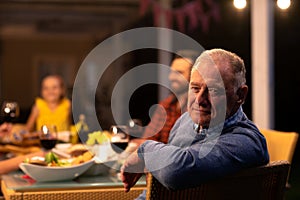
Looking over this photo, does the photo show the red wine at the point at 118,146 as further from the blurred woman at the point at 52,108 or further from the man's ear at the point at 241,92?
the blurred woman at the point at 52,108

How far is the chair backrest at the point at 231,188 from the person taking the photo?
1.56 meters

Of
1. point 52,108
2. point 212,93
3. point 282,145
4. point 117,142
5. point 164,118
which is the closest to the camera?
point 212,93

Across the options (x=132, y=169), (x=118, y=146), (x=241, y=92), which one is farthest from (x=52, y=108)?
(x=241, y=92)

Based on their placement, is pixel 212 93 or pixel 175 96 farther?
pixel 175 96

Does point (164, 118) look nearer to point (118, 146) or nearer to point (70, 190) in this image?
point (118, 146)

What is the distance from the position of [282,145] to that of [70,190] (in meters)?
1.30

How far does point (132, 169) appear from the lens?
179 cm

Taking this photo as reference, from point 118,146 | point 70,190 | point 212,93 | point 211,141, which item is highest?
point 212,93

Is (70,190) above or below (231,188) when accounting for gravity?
below

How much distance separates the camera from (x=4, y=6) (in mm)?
10125

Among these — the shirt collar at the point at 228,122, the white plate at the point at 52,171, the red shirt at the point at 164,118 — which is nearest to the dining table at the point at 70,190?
the white plate at the point at 52,171

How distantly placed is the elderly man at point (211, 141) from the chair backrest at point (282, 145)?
4.40ft

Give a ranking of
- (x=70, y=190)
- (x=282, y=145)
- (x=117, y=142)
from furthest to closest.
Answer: (x=282, y=145), (x=117, y=142), (x=70, y=190)

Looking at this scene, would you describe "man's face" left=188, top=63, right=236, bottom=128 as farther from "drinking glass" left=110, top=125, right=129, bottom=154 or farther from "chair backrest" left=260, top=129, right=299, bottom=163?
"chair backrest" left=260, top=129, right=299, bottom=163
